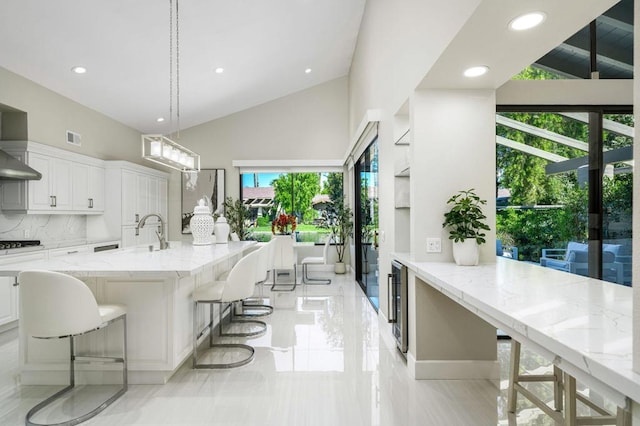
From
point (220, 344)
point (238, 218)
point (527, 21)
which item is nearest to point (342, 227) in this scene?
point (238, 218)

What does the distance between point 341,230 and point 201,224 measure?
4177mm

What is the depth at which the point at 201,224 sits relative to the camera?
408 centimetres

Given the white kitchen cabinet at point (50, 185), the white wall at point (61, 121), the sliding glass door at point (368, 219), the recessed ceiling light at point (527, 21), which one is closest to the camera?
the recessed ceiling light at point (527, 21)

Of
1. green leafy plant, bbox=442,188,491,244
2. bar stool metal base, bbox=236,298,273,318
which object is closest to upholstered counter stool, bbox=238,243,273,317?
bar stool metal base, bbox=236,298,273,318

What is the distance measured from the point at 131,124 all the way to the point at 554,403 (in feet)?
24.3

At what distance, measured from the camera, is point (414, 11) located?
2824mm

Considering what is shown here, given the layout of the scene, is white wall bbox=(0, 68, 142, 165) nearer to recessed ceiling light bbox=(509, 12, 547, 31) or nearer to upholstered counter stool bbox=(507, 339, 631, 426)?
recessed ceiling light bbox=(509, 12, 547, 31)

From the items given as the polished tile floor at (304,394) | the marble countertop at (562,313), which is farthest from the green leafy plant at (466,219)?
the polished tile floor at (304,394)

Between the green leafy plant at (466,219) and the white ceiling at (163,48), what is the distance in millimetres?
3574

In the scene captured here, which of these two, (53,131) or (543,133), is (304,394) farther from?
(53,131)

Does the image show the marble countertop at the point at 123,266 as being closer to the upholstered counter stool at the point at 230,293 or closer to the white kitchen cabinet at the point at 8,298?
the upholstered counter stool at the point at 230,293

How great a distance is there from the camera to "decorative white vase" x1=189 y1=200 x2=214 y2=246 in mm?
4066

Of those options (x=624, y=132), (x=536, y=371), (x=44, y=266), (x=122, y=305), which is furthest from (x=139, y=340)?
(x=624, y=132)

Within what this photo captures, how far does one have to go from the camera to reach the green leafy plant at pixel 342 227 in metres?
7.69
